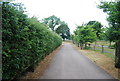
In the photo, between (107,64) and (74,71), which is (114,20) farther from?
(74,71)

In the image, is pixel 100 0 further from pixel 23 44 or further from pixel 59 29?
pixel 59 29

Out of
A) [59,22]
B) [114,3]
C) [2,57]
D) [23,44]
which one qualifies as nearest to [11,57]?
[2,57]

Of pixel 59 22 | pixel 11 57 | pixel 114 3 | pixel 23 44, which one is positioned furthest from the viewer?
pixel 59 22

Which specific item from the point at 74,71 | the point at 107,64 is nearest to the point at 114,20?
the point at 107,64

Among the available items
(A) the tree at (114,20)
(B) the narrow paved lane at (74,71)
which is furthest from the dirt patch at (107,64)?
(A) the tree at (114,20)

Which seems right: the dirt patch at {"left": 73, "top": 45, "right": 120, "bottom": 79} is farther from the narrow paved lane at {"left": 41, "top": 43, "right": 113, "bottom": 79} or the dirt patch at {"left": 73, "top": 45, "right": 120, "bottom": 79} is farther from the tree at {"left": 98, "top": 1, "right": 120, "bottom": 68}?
the tree at {"left": 98, "top": 1, "right": 120, "bottom": 68}

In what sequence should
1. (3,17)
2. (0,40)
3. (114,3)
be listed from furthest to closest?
1. (114,3)
2. (3,17)
3. (0,40)

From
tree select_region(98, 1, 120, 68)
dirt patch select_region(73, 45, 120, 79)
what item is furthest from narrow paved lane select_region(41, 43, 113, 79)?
Result: tree select_region(98, 1, 120, 68)

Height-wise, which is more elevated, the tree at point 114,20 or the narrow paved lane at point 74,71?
the tree at point 114,20

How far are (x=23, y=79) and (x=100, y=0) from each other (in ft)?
22.0

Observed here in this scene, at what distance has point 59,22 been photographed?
56812 mm

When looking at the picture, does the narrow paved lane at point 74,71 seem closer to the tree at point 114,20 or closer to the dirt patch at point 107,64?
the dirt patch at point 107,64

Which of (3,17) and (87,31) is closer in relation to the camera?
(3,17)

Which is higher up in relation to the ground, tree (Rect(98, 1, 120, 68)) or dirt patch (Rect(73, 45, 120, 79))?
tree (Rect(98, 1, 120, 68))
